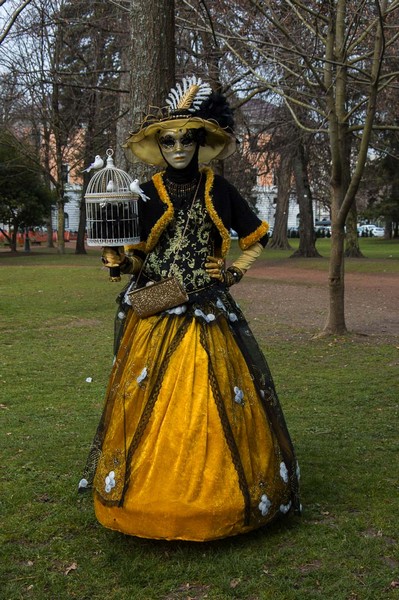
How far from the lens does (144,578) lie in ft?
11.4

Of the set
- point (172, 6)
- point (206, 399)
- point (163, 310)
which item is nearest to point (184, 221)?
point (163, 310)


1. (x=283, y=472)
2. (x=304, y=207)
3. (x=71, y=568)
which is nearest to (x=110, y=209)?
(x=283, y=472)

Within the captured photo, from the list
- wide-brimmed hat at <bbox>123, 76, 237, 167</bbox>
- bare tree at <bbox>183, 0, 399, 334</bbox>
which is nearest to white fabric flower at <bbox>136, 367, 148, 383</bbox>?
wide-brimmed hat at <bbox>123, 76, 237, 167</bbox>

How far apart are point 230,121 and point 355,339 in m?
7.15

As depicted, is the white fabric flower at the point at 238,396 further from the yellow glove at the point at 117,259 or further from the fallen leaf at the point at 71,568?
the fallen leaf at the point at 71,568

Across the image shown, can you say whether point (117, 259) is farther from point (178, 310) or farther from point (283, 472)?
point (283, 472)

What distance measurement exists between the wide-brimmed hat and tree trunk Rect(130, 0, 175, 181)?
176cm

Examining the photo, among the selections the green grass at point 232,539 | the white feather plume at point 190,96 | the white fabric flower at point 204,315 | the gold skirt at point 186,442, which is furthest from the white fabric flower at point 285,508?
the white feather plume at point 190,96

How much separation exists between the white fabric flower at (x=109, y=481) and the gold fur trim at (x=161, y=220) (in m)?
1.24

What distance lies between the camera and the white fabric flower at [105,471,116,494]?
147 inches

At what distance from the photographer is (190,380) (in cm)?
375

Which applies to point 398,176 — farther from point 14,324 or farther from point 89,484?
point 89,484

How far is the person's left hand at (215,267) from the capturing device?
4062mm

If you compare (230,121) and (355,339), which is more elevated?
(230,121)
